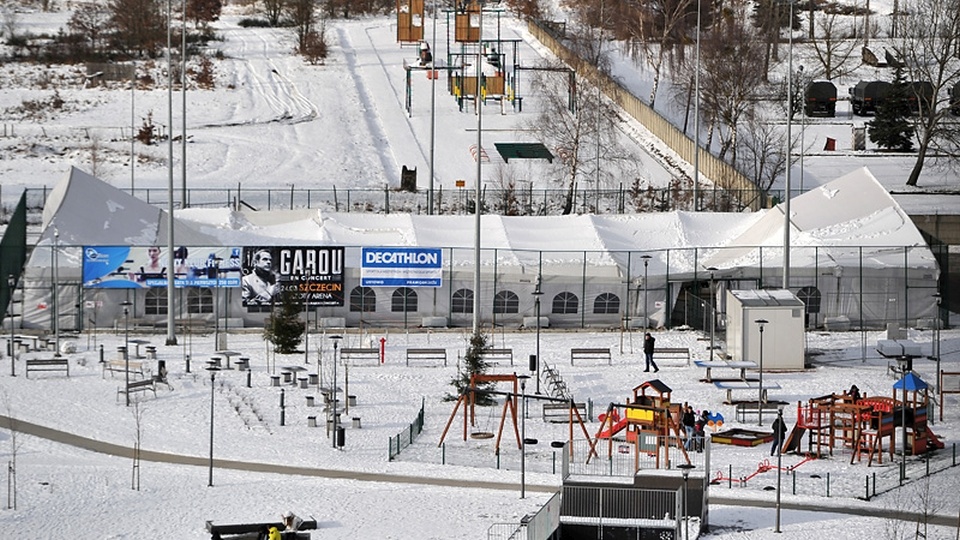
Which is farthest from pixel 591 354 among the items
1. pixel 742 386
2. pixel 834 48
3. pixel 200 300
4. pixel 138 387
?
pixel 834 48

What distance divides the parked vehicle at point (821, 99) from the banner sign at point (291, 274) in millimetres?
44390

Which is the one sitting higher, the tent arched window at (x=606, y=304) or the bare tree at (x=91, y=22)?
the bare tree at (x=91, y=22)

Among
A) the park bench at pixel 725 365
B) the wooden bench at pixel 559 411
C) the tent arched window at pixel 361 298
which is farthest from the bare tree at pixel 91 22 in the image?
the wooden bench at pixel 559 411

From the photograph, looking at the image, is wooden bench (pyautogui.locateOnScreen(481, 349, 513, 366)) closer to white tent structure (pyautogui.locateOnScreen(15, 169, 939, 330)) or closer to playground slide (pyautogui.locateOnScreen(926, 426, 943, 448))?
white tent structure (pyautogui.locateOnScreen(15, 169, 939, 330))

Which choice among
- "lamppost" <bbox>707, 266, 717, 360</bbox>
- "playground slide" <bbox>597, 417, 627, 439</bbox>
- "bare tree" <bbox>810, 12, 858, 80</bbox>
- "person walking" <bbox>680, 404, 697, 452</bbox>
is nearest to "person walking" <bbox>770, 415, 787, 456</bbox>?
"person walking" <bbox>680, 404, 697, 452</bbox>

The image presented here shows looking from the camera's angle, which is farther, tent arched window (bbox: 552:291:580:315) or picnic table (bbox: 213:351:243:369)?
tent arched window (bbox: 552:291:580:315)

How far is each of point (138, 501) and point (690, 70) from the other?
65.5 m

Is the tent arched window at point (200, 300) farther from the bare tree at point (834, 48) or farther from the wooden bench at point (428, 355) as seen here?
the bare tree at point (834, 48)

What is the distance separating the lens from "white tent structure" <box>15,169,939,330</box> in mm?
63844

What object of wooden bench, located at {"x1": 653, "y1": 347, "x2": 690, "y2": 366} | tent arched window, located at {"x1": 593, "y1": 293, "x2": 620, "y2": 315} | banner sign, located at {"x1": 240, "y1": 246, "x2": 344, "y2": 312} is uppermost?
banner sign, located at {"x1": 240, "y1": 246, "x2": 344, "y2": 312}

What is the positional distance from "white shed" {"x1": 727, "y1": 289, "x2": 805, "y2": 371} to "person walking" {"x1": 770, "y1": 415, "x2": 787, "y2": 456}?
9.13 meters

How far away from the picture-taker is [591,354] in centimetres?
5847

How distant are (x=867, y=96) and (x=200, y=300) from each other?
162 feet

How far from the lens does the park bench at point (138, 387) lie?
163 ft
